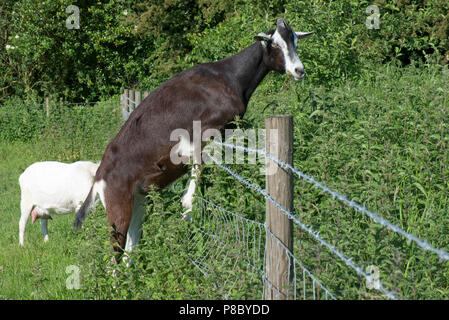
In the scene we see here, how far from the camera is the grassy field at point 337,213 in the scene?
3410 mm

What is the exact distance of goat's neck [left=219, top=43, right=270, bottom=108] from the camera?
200 inches

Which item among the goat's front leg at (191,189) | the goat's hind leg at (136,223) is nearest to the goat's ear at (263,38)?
the goat's front leg at (191,189)

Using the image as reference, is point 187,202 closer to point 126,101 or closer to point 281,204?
point 281,204

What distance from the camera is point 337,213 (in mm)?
3811

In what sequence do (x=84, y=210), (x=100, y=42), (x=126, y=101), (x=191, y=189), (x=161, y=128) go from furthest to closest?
(x=100, y=42)
(x=126, y=101)
(x=84, y=210)
(x=161, y=128)
(x=191, y=189)

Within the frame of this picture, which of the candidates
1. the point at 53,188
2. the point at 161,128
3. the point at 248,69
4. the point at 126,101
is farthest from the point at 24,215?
the point at 126,101

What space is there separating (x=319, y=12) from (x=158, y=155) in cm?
493

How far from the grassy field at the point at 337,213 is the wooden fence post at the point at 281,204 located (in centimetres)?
16

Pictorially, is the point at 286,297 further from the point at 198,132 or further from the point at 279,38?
the point at 279,38

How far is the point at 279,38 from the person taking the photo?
518cm

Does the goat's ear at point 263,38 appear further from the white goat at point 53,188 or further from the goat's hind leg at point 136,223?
the white goat at point 53,188

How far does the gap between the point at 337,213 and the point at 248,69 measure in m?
1.83

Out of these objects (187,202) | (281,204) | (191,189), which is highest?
(281,204)
